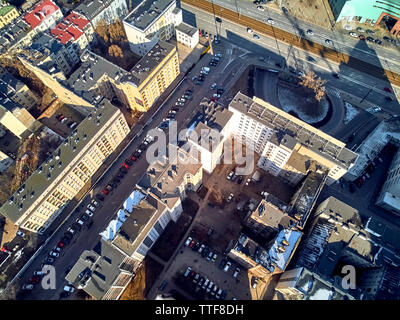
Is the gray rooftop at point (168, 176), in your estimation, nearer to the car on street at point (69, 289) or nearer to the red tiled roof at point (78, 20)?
the car on street at point (69, 289)

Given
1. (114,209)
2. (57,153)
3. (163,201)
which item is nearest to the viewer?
(163,201)

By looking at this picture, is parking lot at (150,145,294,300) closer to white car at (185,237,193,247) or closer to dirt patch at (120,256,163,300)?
white car at (185,237,193,247)

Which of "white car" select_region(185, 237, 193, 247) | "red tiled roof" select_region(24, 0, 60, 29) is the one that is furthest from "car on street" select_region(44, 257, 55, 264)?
"red tiled roof" select_region(24, 0, 60, 29)

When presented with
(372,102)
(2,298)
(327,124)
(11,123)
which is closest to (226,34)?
(327,124)

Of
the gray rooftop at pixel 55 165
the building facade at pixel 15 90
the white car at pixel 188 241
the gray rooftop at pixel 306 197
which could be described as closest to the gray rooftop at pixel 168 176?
the white car at pixel 188 241

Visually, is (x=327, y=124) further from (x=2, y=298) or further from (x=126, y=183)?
(x=2, y=298)
